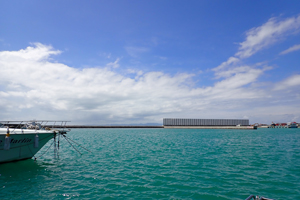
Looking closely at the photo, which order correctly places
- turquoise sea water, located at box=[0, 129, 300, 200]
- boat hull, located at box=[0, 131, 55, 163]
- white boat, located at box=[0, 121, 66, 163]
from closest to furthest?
turquoise sea water, located at box=[0, 129, 300, 200], white boat, located at box=[0, 121, 66, 163], boat hull, located at box=[0, 131, 55, 163]

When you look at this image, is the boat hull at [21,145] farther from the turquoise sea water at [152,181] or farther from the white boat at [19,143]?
the turquoise sea water at [152,181]

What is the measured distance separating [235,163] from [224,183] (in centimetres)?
861

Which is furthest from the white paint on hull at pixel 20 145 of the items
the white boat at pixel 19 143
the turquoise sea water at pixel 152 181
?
the turquoise sea water at pixel 152 181

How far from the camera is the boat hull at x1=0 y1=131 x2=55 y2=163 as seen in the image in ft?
68.6

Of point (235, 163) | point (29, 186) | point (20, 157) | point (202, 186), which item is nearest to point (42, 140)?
point (20, 157)

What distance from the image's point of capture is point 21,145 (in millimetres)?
22547

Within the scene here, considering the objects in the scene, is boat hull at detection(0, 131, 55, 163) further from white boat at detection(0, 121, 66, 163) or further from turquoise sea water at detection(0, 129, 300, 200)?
turquoise sea water at detection(0, 129, 300, 200)

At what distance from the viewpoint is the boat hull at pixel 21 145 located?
20.9 metres

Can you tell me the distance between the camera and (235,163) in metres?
21.8

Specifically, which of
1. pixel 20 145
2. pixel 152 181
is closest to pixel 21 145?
pixel 20 145

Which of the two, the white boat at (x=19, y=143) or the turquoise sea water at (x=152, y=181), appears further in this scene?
the white boat at (x=19, y=143)

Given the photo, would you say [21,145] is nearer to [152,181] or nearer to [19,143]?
[19,143]

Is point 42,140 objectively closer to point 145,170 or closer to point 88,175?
point 88,175

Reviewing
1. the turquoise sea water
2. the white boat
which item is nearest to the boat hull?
the white boat
